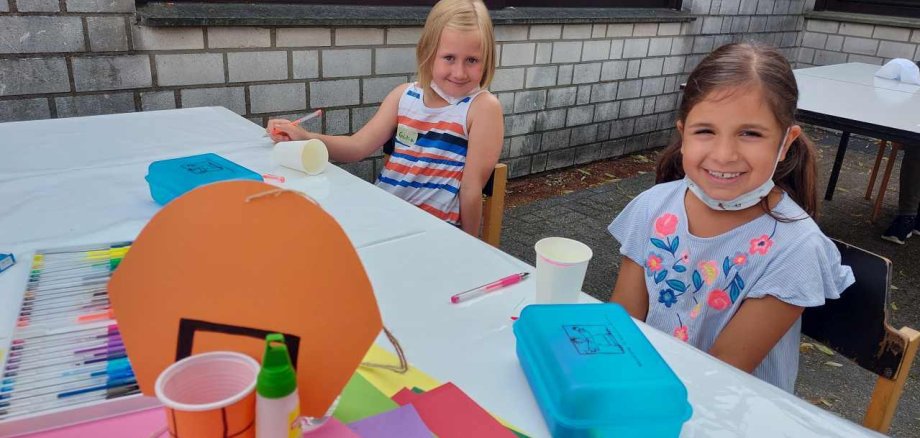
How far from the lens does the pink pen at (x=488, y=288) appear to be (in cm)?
113

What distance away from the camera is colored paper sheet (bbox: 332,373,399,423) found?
79 centimetres

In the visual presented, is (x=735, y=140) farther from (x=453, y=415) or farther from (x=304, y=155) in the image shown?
(x=304, y=155)

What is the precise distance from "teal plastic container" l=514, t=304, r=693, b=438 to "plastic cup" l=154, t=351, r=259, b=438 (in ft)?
1.26

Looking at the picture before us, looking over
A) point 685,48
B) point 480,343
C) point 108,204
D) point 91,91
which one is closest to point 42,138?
point 108,204

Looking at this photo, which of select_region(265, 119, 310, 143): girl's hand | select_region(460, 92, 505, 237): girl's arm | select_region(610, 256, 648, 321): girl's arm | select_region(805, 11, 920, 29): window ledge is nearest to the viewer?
select_region(610, 256, 648, 321): girl's arm

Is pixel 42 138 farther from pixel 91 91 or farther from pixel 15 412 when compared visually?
pixel 15 412

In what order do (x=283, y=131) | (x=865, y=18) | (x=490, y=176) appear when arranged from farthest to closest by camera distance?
(x=865, y=18) → (x=490, y=176) → (x=283, y=131)

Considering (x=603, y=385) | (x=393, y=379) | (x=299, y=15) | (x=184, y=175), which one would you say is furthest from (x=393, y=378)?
(x=299, y=15)

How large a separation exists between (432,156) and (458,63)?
1.11ft

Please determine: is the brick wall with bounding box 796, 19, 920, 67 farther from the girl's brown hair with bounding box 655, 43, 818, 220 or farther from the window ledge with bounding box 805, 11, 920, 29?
the girl's brown hair with bounding box 655, 43, 818, 220

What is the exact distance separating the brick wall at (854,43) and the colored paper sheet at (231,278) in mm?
7423


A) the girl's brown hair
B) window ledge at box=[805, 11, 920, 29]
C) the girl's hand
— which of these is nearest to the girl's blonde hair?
the girl's hand

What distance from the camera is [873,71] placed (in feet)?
14.6

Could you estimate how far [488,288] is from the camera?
117 centimetres
